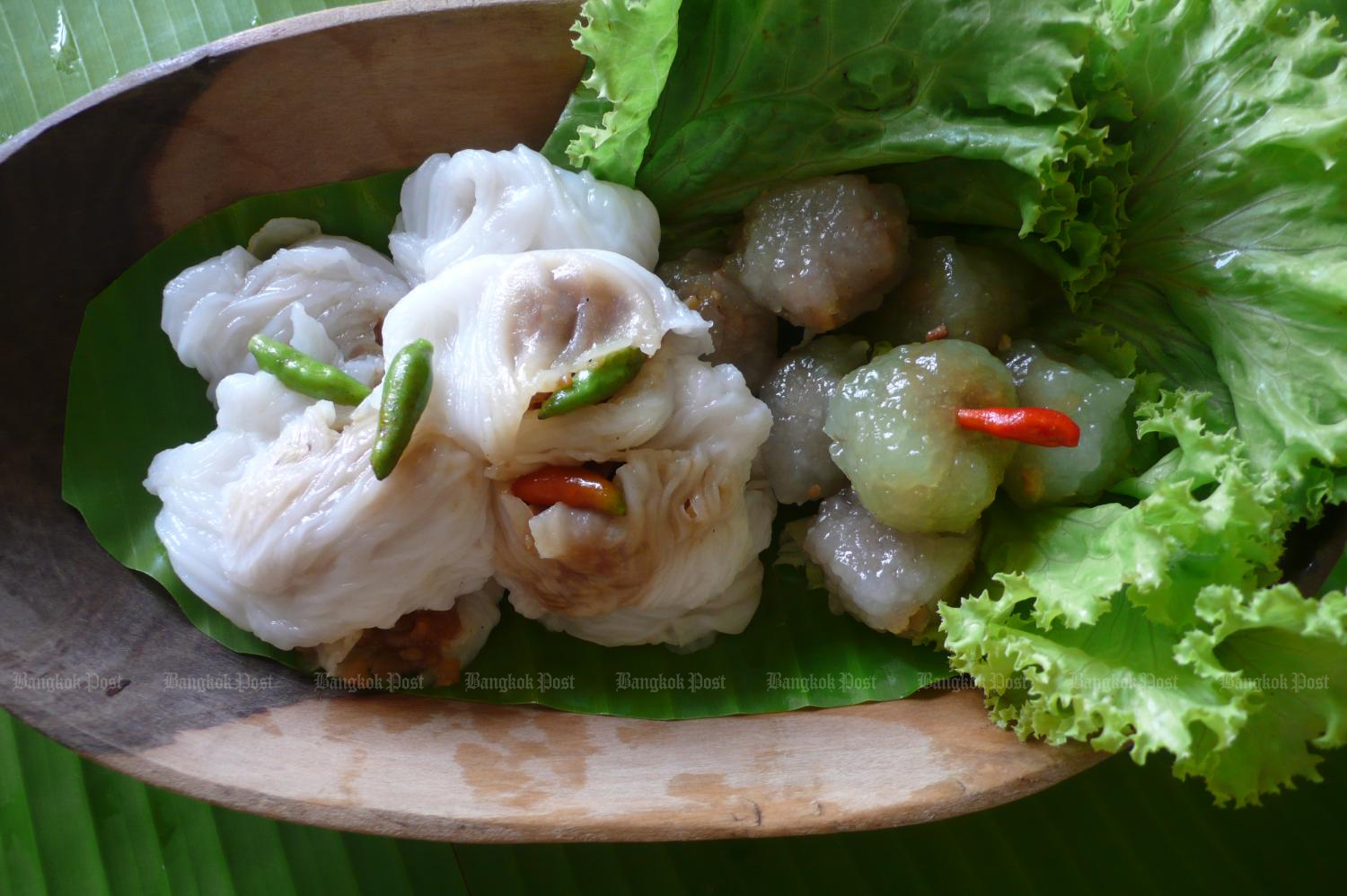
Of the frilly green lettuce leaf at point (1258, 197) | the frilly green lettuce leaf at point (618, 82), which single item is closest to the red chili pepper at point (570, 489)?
the frilly green lettuce leaf at point (618, 82)

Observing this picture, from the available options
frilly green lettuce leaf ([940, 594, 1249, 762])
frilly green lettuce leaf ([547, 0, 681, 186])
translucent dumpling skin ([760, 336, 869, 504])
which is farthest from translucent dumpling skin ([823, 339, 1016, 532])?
frilly green lettuce leaf ([547, 0, 681, 186])

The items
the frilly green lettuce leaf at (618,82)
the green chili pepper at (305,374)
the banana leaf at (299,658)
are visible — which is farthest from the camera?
the banana leaf at (299,658)

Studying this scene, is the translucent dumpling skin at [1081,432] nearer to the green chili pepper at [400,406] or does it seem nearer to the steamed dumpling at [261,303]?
the green chili pepper at [400,406]

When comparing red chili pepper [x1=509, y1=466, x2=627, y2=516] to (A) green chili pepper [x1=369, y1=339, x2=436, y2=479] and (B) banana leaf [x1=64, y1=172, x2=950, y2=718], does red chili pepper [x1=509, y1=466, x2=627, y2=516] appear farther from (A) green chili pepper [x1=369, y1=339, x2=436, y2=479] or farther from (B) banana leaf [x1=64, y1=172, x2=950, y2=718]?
(B) banana leaf [x1=64, y1=172, x2=950, y2=718]

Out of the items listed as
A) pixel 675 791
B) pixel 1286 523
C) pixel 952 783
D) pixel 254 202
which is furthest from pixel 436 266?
pixel 1286 523

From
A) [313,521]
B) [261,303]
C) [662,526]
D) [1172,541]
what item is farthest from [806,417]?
[261,303]

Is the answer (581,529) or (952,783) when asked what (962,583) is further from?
(581,529)

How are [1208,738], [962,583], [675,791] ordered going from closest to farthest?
[1208,738] → [675,791] → [962,583]
